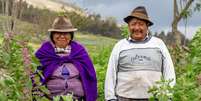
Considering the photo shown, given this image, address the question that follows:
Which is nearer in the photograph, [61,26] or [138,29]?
[138,29]

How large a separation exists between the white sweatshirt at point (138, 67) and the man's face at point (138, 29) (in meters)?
0.07

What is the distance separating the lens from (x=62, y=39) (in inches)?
203

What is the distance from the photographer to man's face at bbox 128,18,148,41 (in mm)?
5031

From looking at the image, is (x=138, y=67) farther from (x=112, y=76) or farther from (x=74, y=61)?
(x=74, y=61)

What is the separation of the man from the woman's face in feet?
1.39

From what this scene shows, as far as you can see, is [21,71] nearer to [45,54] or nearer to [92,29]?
[45,54]

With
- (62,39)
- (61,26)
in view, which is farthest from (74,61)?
(61,26)

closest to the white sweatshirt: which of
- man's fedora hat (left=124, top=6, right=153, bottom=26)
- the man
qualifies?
the man

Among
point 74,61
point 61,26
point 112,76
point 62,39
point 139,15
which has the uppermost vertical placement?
point 139,15

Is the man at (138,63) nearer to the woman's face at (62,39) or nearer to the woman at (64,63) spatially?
the woman at (64,63)

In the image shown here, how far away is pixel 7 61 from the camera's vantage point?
13.0ft

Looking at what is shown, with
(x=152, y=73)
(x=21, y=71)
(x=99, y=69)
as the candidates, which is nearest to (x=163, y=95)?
(x=152, y=73)

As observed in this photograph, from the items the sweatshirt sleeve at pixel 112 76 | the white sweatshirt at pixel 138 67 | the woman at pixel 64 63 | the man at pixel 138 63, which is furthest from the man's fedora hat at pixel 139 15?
the woman at pixel 64 63

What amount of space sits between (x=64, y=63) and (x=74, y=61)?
0.30 ft
